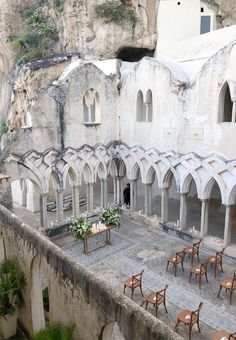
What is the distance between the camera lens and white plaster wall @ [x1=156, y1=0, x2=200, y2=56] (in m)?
22.0

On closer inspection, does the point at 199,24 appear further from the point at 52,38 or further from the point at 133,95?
the point at 52,38

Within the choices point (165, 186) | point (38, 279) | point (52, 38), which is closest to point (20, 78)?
point (52, 38)

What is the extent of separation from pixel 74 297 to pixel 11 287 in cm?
297

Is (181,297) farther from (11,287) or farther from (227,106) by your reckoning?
(227,106)

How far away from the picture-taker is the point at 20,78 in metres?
23.0

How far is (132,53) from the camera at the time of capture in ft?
80.8

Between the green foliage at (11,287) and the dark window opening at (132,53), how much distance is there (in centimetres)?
1820

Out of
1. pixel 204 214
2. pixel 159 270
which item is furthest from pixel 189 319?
pixel 204 214

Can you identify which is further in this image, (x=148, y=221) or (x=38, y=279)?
(x=148, y=221)

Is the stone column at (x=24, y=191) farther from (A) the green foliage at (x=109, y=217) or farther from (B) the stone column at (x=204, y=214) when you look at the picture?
(B) the stone column at (x=204, y=214)

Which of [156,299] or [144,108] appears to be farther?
[144,108]

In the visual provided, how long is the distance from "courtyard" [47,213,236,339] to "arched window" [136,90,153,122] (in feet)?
18.3

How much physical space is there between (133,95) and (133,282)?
10024 millimetres

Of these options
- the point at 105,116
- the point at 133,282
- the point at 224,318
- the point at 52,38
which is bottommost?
the point at 224,318
